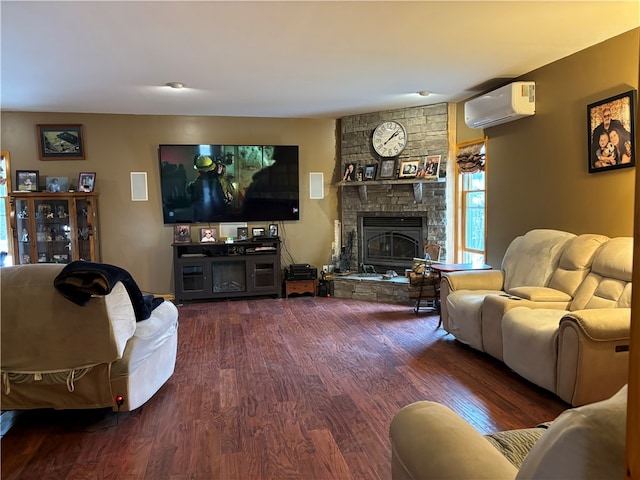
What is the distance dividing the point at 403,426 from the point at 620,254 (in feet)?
8.39

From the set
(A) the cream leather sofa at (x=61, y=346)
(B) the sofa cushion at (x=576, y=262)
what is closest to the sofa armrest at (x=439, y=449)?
(A) the cream leather sofa at (x=61, y=346)

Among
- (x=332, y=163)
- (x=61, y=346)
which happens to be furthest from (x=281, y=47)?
(x=332, y=163)

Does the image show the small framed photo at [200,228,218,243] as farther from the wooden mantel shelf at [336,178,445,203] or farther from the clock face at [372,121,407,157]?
the clock face at [372,121,407,157]

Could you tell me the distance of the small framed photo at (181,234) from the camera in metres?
6.10

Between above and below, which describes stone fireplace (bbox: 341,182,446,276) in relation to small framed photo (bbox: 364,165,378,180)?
below

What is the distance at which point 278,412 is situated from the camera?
107 inches

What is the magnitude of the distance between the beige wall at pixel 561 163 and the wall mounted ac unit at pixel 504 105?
96 mm

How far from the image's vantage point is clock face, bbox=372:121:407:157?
19.3ft

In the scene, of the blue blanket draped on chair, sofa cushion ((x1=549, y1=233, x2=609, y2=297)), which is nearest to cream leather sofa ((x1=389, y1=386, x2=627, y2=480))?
the blue blanket draped on chair

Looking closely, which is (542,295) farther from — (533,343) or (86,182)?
(86,182)

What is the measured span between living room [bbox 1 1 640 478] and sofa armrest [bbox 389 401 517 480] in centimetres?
295

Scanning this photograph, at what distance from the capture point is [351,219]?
644 cm

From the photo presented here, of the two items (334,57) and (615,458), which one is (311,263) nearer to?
(334,57)

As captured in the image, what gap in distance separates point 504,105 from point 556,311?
2.21 meters
